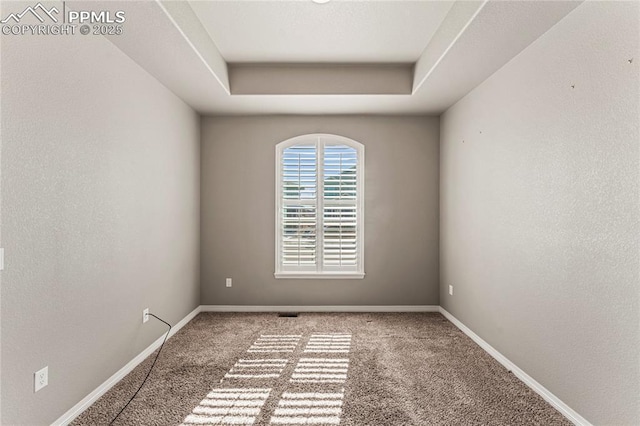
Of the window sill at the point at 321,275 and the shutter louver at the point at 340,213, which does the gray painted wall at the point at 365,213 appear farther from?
the shutter louver at the point at 340,213

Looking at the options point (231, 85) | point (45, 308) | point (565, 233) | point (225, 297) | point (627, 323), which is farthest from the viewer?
point (225, 297)

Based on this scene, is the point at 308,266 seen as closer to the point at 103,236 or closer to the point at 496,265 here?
the point at 496,265

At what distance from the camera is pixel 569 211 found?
7.16 feet

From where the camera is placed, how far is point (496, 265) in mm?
3084

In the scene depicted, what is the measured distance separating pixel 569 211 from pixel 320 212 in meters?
2.82

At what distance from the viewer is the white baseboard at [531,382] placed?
2.14 meters

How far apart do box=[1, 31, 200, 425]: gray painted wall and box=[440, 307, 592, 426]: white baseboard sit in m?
2.91

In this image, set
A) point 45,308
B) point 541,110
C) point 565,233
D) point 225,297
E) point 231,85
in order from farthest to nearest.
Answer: point 225,297 < point 231,85 < point 541,110 < point 565,233 < point 45,308

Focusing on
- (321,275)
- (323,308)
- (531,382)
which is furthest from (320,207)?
(531,382)

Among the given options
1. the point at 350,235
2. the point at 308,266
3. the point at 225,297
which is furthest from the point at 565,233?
the point at 225,297

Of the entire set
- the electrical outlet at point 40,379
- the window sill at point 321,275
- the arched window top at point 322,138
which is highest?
the arched window top at point 322,138

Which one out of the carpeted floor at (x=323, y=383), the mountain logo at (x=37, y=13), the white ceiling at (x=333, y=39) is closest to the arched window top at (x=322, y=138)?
the white ceiling at (x=333, y=39)

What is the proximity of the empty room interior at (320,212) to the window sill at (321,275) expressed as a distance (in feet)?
0.09

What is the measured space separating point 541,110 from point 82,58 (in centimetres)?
292
